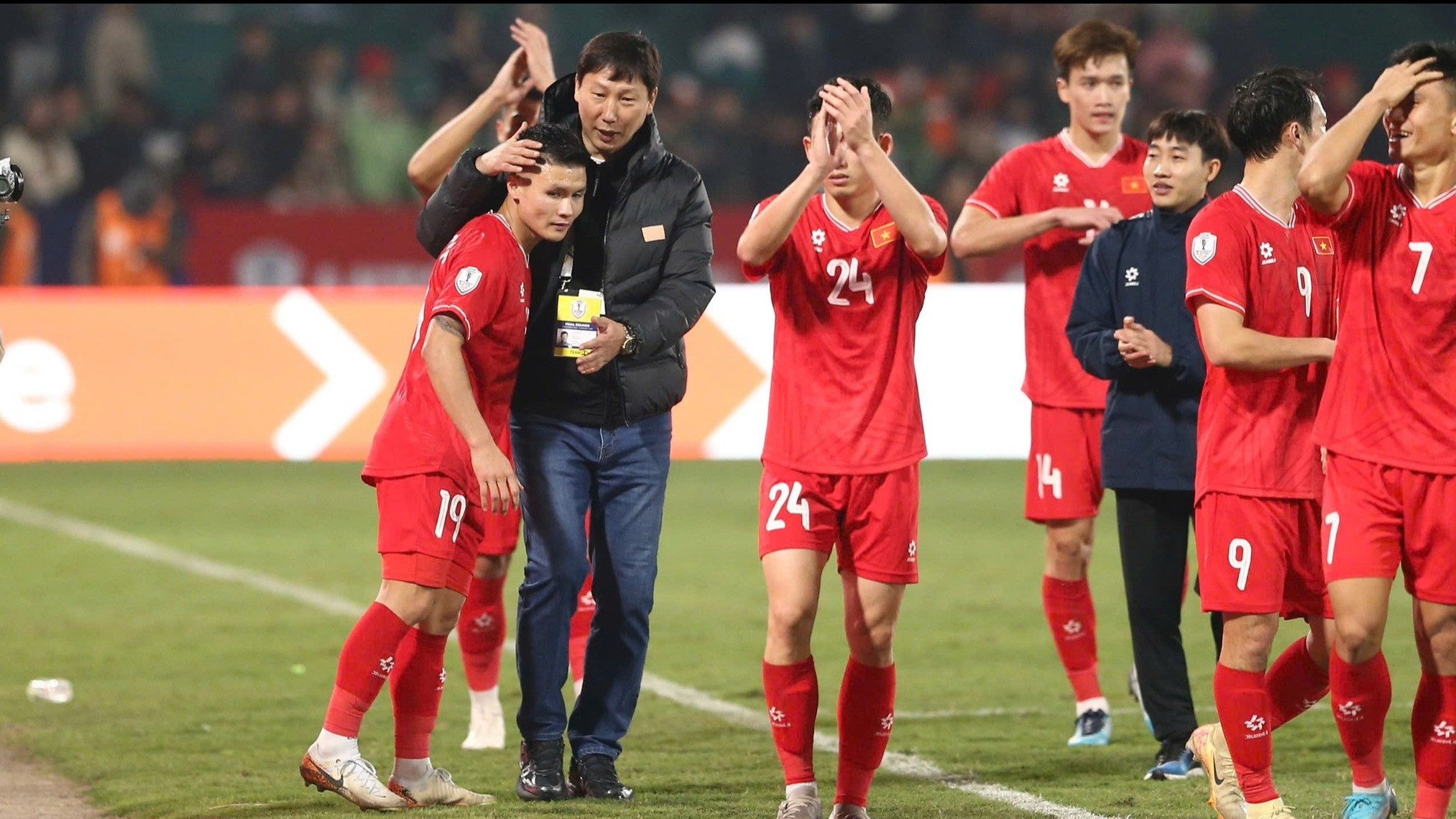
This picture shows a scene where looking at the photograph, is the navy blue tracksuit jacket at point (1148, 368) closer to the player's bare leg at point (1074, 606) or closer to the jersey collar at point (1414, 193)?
the player's bare leg at point (1074, 606)

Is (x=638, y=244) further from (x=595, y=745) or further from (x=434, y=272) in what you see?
(x=595, y=745)

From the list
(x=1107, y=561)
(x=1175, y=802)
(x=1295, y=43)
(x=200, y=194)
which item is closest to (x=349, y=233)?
(x=200, y=194)

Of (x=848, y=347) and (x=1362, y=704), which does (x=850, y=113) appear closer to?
(x=848, y=347)

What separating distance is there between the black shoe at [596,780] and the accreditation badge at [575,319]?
1169 mm

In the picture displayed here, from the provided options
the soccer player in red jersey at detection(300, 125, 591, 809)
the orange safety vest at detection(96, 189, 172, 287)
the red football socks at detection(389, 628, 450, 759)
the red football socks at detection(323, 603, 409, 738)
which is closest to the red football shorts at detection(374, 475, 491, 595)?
the soccer player in red jersey at detection(300, 125, 591, 809)

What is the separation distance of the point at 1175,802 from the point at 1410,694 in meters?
2.25

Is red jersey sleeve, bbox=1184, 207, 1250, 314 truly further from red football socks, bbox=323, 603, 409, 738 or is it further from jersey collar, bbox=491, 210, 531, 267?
red football socks, bbox=323, 603, 409, 738

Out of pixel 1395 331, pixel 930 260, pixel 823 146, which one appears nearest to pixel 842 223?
pixel 930 260

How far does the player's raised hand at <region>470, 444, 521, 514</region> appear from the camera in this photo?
17.2ft

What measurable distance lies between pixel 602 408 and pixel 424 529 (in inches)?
27.7

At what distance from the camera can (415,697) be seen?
5.62 m

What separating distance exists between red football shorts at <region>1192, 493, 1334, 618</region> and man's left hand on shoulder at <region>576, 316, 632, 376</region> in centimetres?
164

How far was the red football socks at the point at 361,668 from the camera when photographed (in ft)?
17.7

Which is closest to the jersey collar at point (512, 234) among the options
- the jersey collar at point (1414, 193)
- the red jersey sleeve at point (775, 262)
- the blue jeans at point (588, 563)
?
the blue jeans at point (588, 563)
